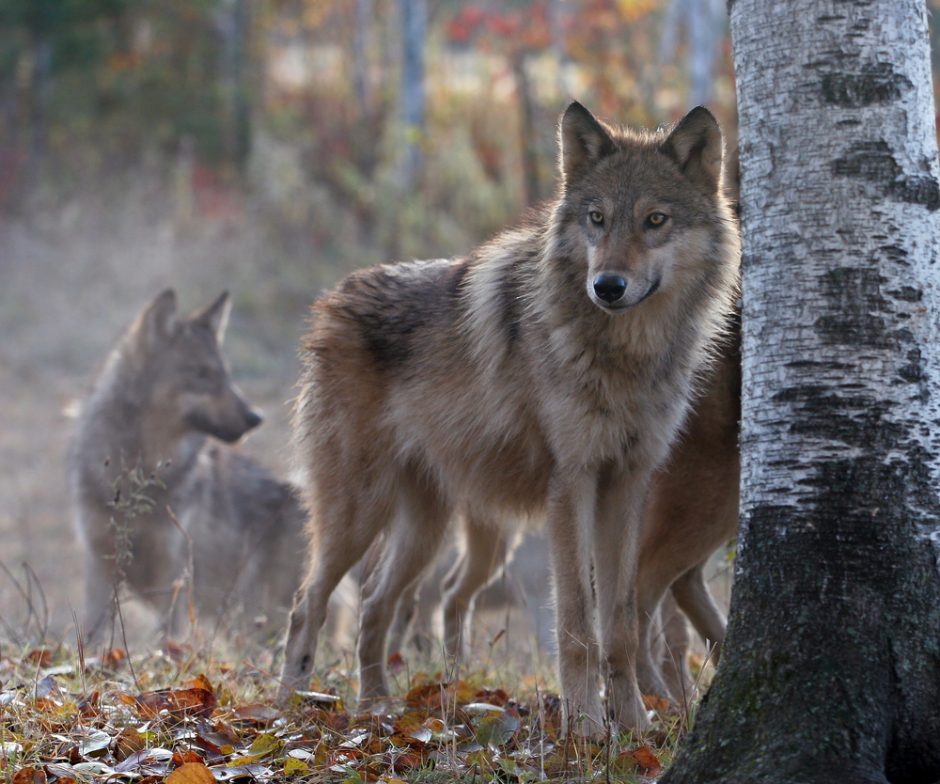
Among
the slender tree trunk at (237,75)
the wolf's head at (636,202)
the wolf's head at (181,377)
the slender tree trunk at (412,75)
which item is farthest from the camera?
the slender tree trunk at (237,75)

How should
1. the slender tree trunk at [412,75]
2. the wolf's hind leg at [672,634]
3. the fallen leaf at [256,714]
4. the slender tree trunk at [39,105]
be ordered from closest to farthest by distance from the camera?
the fallen leaf at [256,714] < the wolf's hind leg at [672,634] < the slender tree trunk at [412,75] < the slender tree trunk at [39,105]

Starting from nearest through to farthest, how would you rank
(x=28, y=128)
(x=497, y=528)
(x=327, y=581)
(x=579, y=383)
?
(x=579, y=383) → (x=327, y=581) → (x=497, y=528) → (x=28, y=128)

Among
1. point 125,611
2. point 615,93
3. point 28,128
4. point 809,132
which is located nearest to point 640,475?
point 809,132

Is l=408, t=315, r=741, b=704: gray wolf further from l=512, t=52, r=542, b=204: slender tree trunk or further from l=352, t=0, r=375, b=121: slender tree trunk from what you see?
l=352, t=0, r=375, b=121: slender tree trunk

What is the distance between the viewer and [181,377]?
8.40 m

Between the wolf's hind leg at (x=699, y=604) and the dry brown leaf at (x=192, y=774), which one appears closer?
the dry brown leaf at (x=192, y=774)

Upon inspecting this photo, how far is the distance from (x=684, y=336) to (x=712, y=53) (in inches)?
529

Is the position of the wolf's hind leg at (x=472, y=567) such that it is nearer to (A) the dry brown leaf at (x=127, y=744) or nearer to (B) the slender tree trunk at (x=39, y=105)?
(A) the dry brown leaf at (x=127, y=744)

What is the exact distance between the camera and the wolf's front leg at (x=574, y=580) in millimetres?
4117

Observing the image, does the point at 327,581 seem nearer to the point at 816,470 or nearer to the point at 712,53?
the point at 816,470

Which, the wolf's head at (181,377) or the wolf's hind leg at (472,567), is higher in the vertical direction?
the wolf's head at (181,377)

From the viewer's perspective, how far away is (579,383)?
4223 mm

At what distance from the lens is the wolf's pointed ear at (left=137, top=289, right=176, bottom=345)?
8.34 meters

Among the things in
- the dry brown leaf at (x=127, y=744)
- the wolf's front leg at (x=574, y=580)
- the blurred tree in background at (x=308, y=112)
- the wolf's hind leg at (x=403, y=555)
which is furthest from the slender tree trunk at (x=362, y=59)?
the dry brown leaf at (x=127, y=744)
